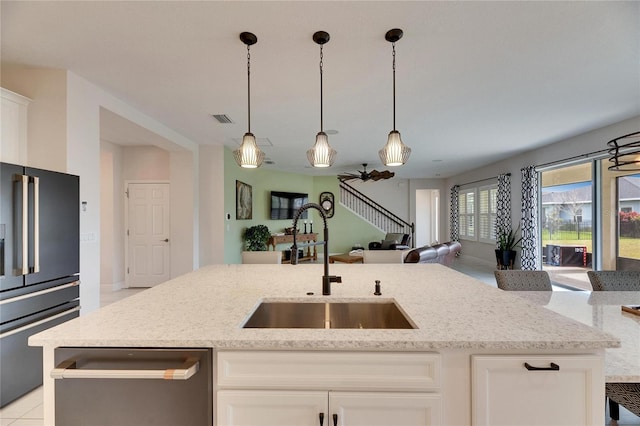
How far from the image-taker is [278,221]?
8555 millimetres

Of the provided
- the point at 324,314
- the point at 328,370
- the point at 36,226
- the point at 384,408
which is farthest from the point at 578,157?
the point at 36,226

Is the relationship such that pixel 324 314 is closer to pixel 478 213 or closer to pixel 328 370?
pixel 328 370

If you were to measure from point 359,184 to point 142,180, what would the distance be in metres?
6.76

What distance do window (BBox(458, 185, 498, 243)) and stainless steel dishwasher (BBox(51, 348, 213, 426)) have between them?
8028mm

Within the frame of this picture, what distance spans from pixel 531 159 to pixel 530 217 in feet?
3.95

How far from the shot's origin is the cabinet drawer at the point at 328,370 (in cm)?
106

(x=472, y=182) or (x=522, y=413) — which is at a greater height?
(x=472, y=182)

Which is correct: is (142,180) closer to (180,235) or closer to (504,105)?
(180,235)

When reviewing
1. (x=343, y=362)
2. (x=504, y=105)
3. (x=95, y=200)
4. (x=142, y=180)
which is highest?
(x=504, y=105)

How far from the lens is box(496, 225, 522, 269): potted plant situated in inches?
255

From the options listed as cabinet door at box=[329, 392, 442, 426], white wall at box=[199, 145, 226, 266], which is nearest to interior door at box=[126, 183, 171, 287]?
white wall at box=[199, 145, 226, 266]

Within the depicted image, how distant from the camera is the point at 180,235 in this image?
17.1ft

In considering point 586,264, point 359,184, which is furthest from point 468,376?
point 359,184

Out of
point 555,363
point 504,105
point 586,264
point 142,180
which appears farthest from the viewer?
point 142,180
